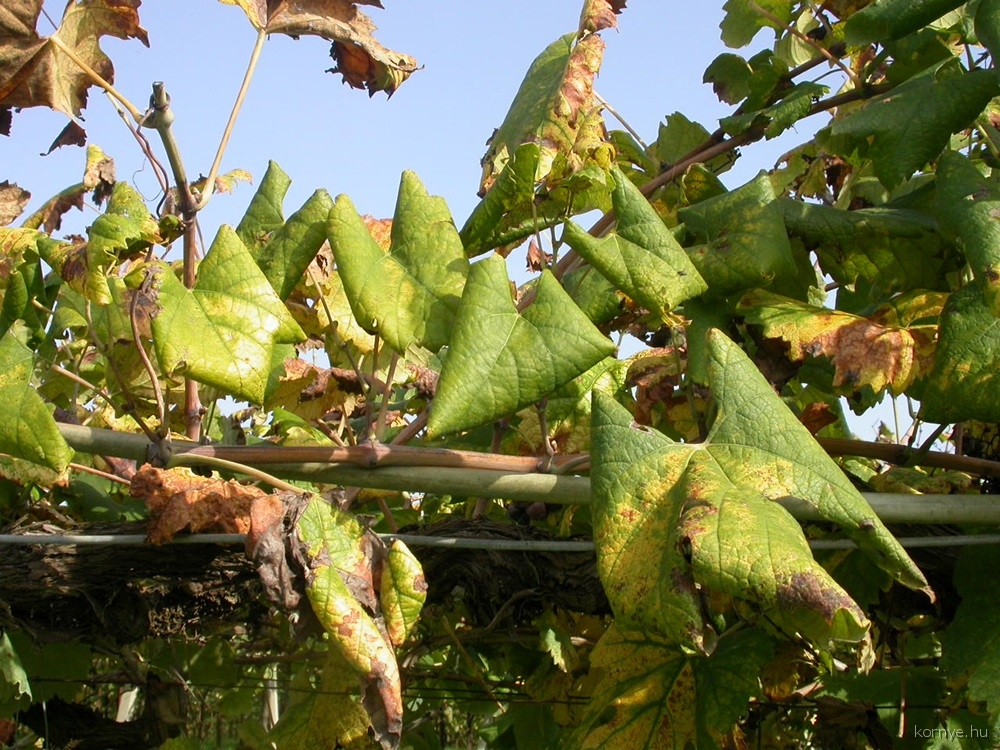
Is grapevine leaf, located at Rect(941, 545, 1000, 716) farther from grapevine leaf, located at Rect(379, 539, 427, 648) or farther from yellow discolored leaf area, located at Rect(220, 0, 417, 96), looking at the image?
yellow discolored leaf area, located at Rect(220, 0, 417, 96)

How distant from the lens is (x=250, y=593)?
1.73 meters

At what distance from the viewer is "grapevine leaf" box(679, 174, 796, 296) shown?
157 cm

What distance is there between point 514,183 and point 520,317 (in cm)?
31

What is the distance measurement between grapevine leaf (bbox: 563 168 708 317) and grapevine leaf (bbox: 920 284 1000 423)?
0.34 m

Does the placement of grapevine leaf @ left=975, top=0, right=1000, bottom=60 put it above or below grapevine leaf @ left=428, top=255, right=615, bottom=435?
above

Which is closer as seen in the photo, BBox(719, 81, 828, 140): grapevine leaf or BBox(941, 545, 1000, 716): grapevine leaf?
BBox(941, 545, 1000, 716): grapevine leaf

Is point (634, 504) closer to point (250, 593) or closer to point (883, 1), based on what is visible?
point (250, 593)

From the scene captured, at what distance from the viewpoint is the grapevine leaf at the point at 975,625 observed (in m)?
1.54

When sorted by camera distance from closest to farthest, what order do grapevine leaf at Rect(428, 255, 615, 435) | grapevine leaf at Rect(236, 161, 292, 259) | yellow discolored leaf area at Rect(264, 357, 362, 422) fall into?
grapevine leaf at Rect(428, 255, 615, 435) < grapevine leaf at Rect(236, 161, 292, 259) < yellow discolored leaf area at Rect(264, 357, 362, 422)

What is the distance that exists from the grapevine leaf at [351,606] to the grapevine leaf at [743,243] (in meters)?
0.69

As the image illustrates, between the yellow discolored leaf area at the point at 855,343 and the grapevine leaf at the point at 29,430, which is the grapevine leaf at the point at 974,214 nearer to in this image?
the yellow discolored leaf area at the point at 855,343

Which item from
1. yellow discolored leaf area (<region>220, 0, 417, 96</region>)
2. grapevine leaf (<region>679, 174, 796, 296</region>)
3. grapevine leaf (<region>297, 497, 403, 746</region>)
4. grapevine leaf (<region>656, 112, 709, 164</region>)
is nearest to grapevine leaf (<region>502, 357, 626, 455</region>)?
grapevine leaf (<region>679, 174, 796, 296</region>)

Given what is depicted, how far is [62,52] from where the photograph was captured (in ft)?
6.09

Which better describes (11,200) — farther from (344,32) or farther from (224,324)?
(224,324)
